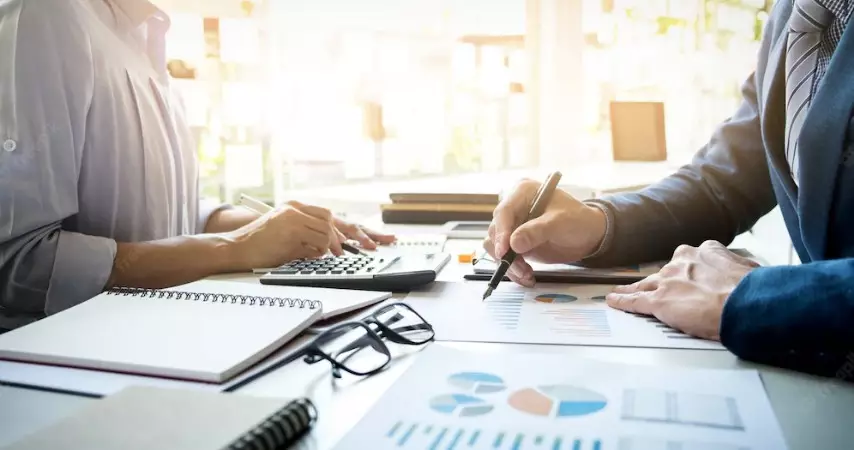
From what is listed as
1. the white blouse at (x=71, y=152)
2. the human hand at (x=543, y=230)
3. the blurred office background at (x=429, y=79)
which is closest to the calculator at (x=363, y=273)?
the human hand at (x=543, y=230)

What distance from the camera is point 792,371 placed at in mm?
575

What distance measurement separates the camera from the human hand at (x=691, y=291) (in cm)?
67

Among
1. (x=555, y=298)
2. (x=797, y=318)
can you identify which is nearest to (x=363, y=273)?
(x=555, y=298)

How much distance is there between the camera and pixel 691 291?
72 cm

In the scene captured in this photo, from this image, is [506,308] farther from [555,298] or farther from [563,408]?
[563,408]

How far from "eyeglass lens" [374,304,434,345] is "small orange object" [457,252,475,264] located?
38 cm

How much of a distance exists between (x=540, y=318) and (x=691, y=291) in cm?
16

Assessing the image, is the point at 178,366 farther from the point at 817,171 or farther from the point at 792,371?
the point at 817,171

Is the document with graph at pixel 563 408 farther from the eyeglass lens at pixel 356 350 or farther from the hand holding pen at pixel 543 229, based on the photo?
the hand holding pen at pixel 543 229

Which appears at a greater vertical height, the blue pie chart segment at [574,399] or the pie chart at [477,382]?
the pie chart at [477,382]

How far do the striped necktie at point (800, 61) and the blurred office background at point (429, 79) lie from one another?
1.31 metres

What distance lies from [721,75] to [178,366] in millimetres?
1972

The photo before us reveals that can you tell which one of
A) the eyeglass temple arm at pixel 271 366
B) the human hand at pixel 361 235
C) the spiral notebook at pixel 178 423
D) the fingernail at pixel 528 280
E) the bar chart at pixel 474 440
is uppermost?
the human hand at pixel 361 235

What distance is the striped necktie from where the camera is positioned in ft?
2.69
